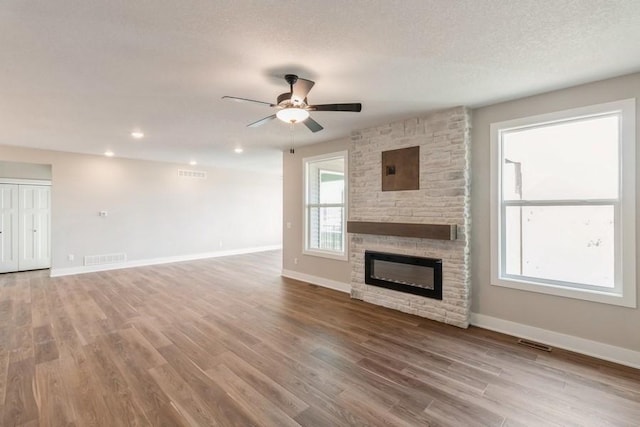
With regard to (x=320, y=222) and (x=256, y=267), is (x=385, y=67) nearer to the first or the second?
(x=320, y=222)

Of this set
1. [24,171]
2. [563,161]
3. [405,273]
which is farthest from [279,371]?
[24,171]

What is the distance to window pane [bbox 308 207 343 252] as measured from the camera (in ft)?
18.7

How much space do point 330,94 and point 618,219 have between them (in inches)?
129

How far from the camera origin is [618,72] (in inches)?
110

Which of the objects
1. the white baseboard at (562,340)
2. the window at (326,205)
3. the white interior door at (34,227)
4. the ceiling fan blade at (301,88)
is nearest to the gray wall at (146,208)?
the white interior door at (34,227)

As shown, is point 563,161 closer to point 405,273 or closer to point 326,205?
point 405,273

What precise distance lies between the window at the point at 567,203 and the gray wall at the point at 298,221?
8.75ft

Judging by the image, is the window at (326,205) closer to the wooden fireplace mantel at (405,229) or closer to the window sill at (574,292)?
the wooden fireplace mantel at (405,229)

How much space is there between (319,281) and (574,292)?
3868 mm

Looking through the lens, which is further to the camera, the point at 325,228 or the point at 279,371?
the point at 325,228

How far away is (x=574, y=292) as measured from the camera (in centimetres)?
314

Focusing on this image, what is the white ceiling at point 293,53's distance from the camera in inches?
75.6

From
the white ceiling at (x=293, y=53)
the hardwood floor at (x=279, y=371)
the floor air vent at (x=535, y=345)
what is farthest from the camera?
the floor air vent at (x=535, y=345)

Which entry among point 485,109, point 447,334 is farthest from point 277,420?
point 485,109
